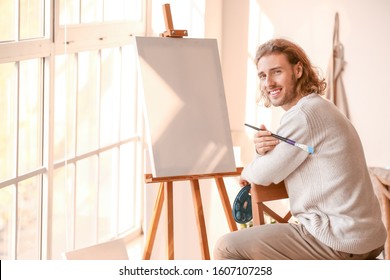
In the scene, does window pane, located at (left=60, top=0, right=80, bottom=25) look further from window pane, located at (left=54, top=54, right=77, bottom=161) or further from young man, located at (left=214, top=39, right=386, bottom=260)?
young man, located at (left=214, top=39, right=386, bottom=260)

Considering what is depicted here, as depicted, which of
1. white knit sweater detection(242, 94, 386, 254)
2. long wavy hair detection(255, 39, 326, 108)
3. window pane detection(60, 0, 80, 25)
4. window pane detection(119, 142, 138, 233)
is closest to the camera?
white knit sweater detection(242, 94, 386, 254)

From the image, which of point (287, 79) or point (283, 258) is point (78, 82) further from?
point (283, 258)

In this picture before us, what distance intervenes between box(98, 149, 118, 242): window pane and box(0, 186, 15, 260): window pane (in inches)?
36.8

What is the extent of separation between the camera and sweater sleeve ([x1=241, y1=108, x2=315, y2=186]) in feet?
9.36

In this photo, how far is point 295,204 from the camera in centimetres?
293

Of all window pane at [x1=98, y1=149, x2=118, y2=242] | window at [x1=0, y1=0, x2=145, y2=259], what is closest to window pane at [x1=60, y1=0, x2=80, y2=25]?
window at [x1=0, y1=0, x2=145, y2=259]

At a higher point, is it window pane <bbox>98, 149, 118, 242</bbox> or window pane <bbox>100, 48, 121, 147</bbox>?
window pane <bbox>100, 48, 121, 147</bbox>

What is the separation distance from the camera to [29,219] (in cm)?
354

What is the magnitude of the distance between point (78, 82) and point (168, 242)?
1041mm

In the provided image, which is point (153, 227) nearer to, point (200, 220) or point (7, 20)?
point (200, 220)

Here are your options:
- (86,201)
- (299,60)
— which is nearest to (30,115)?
(86,201)

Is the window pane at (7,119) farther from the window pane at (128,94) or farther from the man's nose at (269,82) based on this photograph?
the window pane at (128,94)

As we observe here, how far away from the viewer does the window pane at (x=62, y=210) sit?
3834mm

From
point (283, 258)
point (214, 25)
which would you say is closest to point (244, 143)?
point (214, 25)
